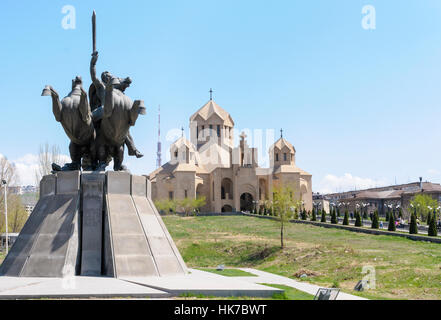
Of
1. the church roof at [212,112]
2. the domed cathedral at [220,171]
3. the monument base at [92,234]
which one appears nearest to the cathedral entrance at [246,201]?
the domed cathedral at [220,171]

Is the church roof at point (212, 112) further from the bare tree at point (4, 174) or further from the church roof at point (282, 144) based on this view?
the bare tree at point (4, 174)

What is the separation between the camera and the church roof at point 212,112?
2564 inches

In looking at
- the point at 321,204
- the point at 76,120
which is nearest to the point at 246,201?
the point at 321,204

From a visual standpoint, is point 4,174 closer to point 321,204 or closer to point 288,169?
point 288,169

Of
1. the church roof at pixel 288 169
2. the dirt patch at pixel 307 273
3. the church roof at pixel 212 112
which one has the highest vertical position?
the church roof at pixel 212 112

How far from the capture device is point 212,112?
6506 centimetres

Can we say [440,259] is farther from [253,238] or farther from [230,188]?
[230,188]

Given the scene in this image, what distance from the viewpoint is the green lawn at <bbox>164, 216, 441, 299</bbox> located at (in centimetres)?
1348

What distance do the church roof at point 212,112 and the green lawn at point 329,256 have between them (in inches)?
1343

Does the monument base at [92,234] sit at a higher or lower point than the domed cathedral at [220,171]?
lower

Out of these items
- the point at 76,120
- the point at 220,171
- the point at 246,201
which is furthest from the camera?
the point at 246,201

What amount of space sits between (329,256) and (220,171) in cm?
3942

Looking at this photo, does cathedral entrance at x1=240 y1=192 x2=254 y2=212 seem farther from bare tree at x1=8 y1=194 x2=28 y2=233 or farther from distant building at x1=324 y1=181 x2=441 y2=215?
bare tree at x1=8 y1=194 x2=28 y2=233

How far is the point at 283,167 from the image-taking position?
59.9m
